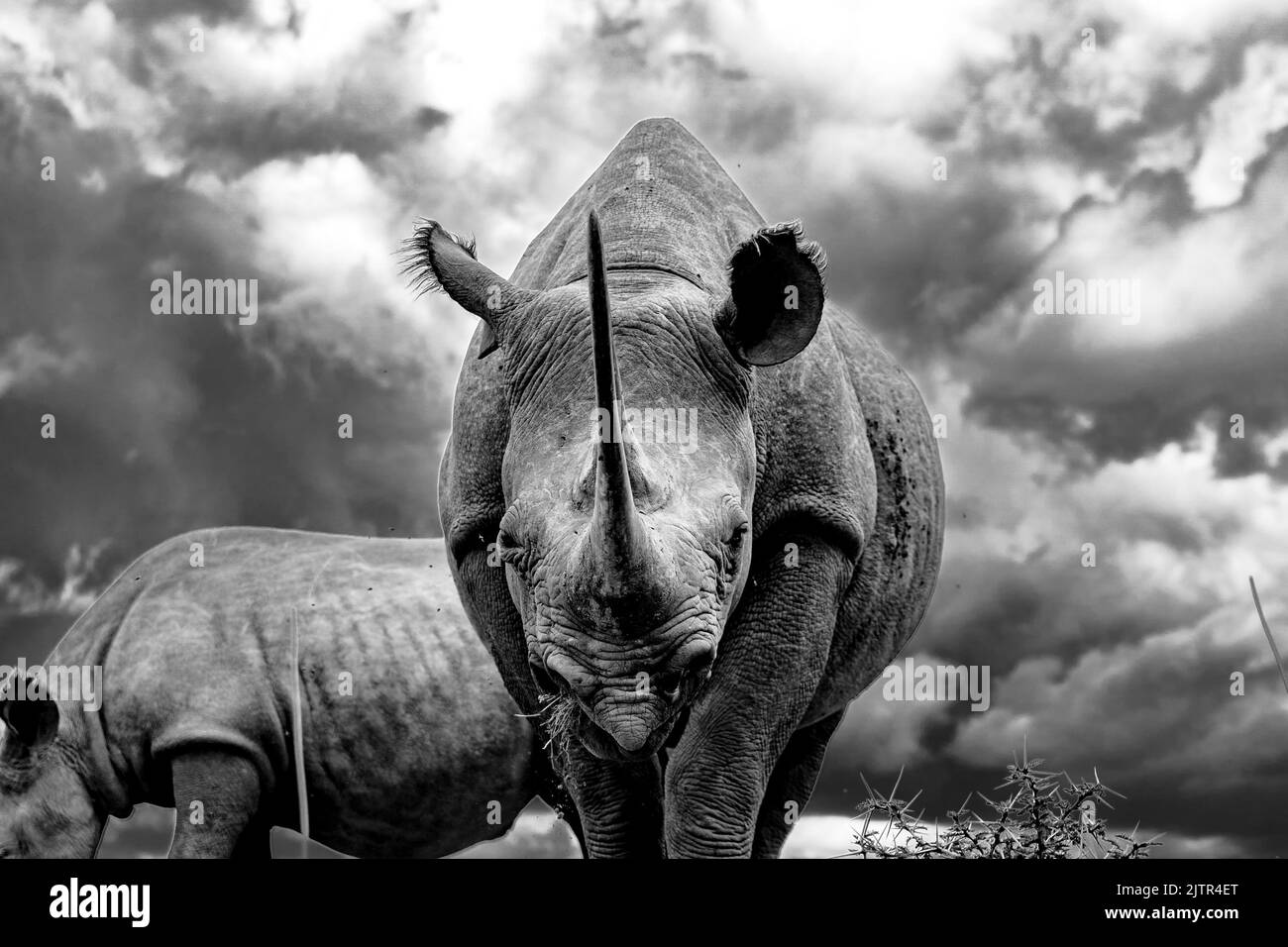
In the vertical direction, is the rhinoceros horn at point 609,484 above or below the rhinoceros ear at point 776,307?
below

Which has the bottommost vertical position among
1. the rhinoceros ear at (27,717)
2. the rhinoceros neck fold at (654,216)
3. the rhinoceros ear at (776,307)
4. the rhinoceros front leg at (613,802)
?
the rhinoceros front leg at (613,802)

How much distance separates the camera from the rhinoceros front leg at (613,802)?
5852mm

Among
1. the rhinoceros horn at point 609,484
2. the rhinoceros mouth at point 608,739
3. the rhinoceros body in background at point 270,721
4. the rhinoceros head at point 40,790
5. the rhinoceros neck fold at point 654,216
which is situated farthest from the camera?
the rhinoceros body in background at point 270,721

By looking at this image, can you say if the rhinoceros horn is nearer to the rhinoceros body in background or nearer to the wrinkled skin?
the rhinoceros body in background

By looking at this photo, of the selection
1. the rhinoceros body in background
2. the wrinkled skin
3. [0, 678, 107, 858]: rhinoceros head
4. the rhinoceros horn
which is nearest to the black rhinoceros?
the rhinoceros horn

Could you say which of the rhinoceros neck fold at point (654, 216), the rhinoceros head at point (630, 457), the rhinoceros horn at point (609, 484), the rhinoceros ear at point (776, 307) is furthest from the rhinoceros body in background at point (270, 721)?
the rhinoceros horn at point (609, 484)

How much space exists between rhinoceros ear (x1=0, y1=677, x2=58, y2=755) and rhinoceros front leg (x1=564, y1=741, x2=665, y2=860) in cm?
418

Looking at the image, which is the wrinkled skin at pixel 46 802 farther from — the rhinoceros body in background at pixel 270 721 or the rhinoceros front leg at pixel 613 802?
the rhinoceros front leg at pixel 613 802

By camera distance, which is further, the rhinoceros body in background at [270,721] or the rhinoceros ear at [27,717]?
the rhinoceros body in background at [270,721]

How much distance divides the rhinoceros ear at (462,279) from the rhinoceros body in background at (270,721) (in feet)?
15.7

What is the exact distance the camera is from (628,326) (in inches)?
186

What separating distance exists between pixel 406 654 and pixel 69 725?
2.14 meters

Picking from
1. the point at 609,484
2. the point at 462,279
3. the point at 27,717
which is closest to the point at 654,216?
the point at 462,279
